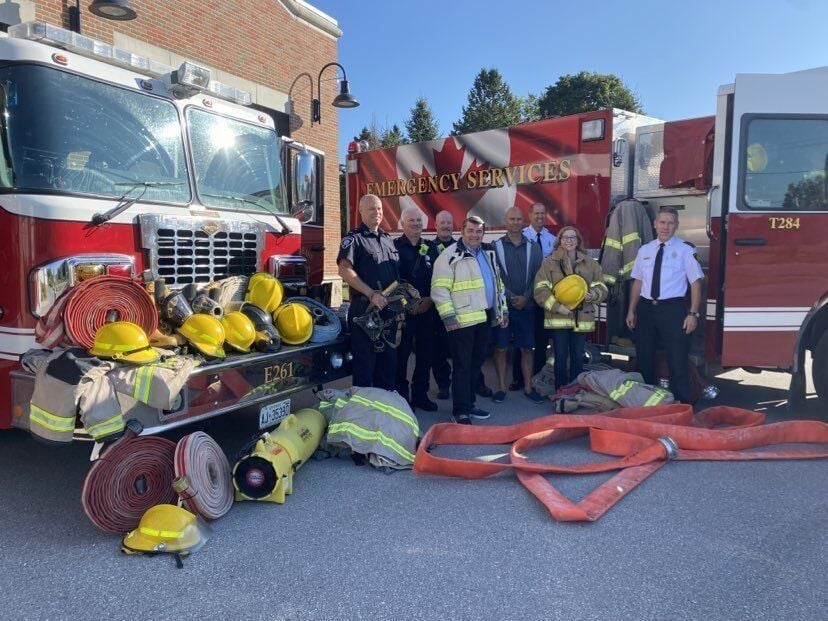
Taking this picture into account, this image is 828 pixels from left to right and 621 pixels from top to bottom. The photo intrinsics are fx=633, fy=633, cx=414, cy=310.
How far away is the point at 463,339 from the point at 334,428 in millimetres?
1339

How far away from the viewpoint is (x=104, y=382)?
3074 millimetres

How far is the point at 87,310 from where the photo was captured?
129 inches

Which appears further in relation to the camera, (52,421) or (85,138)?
(85,138)

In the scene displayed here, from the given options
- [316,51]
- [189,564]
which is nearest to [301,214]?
[189,564]

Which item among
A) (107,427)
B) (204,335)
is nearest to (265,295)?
(204,335)

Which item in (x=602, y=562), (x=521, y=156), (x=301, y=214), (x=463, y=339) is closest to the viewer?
(x=602, y=562)

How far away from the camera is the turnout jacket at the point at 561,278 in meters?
5.55

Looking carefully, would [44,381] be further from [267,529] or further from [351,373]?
[351,373]

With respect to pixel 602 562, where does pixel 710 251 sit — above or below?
above

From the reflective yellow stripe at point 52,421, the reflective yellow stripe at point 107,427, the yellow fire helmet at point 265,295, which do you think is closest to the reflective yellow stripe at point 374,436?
the yellow fire helmet at point 265,295

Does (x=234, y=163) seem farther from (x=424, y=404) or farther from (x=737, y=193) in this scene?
(x=737, y=193)

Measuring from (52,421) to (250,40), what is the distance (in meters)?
10.9

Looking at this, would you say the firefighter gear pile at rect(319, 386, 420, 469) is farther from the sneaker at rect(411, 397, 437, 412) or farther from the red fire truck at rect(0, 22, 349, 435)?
the sneaker at rect(411, 397, 437, 412)

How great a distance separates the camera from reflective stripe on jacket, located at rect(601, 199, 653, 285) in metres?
5.84
